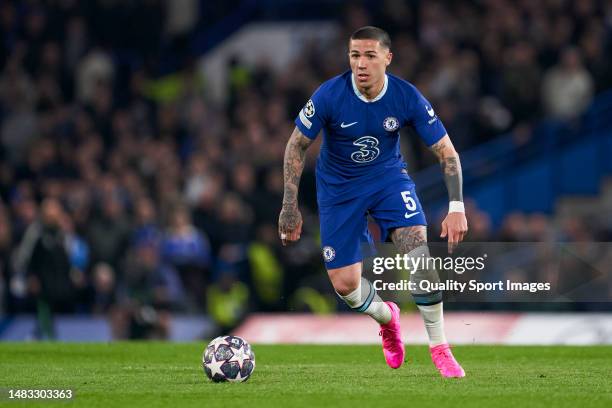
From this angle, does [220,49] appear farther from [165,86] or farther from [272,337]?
[272,337]

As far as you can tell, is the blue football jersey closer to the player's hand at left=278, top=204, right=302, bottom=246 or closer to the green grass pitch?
the player's hand at left=278, top=204, right=302, bottom=246

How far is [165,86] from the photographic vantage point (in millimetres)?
23719

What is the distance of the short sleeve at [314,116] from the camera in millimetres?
10172

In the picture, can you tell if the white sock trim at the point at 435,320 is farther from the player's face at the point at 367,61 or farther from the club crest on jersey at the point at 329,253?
the player's face at the point at 367,61

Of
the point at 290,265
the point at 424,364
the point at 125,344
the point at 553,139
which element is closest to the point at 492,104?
the point at 553,139

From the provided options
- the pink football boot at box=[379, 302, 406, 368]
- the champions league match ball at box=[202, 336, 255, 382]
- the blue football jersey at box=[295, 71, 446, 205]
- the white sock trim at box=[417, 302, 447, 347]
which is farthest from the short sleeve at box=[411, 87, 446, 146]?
the champions league match ball at box=[202, 336, 255, 382]

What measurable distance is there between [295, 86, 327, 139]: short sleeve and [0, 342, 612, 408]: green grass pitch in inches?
71.5

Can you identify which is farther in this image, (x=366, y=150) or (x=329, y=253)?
(x=329, y=253)

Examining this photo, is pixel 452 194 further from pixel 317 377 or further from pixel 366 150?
pixel 317 377

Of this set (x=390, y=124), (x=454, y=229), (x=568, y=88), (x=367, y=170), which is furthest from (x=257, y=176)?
Answer: (x=454, y=229)

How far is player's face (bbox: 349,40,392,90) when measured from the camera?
33.0 ft

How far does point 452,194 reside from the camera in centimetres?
999

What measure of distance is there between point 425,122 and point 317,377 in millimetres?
2049

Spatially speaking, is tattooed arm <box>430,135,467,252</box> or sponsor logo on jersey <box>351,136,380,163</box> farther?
sponsor logo on jersey <box>351,136,380,163</box>
